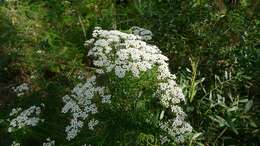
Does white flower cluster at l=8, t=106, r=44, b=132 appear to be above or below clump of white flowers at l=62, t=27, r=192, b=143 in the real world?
below

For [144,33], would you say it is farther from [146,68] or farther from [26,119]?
[26,119]

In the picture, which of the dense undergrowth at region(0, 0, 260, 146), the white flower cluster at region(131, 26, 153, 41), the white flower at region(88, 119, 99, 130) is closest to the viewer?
the white flower at region(88, 119, 99, 130)

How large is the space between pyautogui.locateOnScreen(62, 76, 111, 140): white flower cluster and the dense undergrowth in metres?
0.08

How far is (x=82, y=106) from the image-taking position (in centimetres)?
421

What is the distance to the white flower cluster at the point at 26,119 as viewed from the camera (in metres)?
Result: 4.34

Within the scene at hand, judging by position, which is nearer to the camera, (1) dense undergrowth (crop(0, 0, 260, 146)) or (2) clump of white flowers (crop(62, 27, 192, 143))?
(2) clump of white flowers (crop(62, 27, 192, 143))

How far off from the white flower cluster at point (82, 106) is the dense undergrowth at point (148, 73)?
8 centimetres

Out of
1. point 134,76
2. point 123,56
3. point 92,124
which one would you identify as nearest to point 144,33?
point 123,56

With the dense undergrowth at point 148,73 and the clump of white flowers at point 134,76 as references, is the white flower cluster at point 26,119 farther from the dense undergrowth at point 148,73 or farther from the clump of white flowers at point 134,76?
the clump of white flowers at point 134,76

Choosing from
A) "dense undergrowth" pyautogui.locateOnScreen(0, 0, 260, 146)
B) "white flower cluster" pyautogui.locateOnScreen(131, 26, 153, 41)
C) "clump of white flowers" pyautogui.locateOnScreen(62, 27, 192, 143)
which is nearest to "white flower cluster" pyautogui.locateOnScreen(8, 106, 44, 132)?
"dense undergrowth" pyautogui.locateOnScreen(0, 0, 260, 146)

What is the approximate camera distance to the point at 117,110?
13.5 feet

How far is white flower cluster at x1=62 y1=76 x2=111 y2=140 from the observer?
4082 millimetres

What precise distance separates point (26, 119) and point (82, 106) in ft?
1.58

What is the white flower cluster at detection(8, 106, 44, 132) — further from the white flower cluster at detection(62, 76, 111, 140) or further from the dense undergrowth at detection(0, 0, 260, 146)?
the white flower cluster at detection(62, 76, 111, 140)
